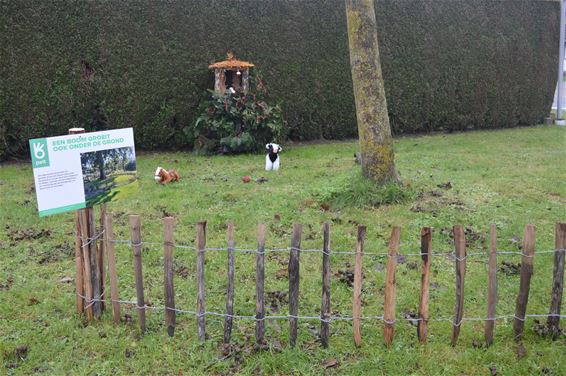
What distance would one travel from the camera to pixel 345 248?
16.3 ft

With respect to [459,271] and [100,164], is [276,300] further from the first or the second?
[100,164]

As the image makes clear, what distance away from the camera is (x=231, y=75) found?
10.1 metres

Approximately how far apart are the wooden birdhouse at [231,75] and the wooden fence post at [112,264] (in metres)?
6.59

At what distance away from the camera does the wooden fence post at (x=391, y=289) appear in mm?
3207

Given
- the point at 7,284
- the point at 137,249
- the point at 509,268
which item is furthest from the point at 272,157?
the point at 137,249

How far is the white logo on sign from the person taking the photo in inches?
124

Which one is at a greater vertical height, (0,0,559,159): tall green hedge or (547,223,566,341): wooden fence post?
(0,0,559,159): tall green hedge

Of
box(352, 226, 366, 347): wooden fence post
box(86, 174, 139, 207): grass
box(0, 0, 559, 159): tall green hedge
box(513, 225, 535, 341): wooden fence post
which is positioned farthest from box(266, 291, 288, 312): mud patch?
box(0, 0, 559, 159): tall green hedge

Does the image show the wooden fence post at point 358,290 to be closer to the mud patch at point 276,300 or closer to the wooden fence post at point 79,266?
the mud patch at point 276,300

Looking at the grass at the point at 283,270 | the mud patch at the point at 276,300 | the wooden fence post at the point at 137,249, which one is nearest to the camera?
the grass at the point at 283,270

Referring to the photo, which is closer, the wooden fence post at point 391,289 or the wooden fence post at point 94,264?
the wooden fence post at point 391,289

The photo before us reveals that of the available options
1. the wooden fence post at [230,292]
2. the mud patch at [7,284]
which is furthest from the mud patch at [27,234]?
the wooden fence post at [230,292]

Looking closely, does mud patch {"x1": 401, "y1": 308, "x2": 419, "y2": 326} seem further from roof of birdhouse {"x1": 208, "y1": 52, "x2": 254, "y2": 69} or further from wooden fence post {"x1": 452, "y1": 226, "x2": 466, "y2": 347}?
roof of birdhouse {"x1": 208, "y1": 52, "x2": 254, "y2": 69}

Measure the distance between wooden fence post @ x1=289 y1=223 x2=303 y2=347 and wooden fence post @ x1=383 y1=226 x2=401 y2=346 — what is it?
55cm
